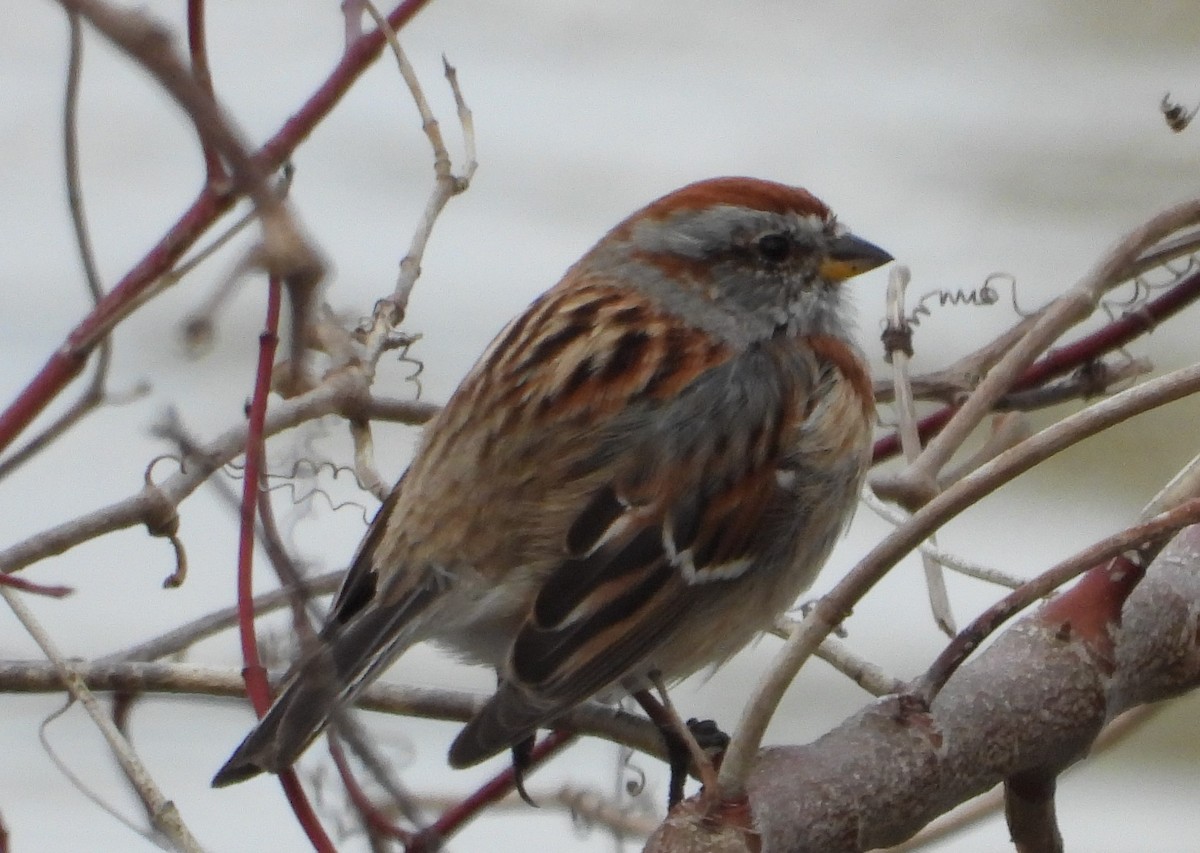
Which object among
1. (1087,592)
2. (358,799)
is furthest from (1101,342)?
(358,799)

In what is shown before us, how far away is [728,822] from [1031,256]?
3.57m

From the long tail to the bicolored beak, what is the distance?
34.7 inches

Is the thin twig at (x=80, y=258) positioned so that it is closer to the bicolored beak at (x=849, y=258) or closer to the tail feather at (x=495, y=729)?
the tail feather at (x=495, y=729)

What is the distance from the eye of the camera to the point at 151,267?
4.18 ft

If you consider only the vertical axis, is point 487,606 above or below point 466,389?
below

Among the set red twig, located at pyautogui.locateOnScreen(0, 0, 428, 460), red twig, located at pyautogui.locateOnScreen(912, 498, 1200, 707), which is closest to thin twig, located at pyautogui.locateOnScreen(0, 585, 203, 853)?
red twig, located at pyautogui.locateOnScreen(0, 0, 428, 460)

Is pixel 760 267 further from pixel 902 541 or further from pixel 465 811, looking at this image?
pixel 902 541

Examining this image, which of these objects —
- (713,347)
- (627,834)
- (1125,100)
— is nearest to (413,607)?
(627,834)

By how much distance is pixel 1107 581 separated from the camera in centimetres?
175

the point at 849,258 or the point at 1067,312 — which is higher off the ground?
the point at 849,258

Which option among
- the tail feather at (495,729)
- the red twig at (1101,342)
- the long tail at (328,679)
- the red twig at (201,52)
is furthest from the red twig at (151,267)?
the red twig at (1101,342)

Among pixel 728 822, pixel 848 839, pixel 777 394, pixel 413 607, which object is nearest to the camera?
pixel 728 822

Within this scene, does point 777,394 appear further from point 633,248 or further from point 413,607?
point 413,607

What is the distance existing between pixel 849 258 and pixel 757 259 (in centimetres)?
14
